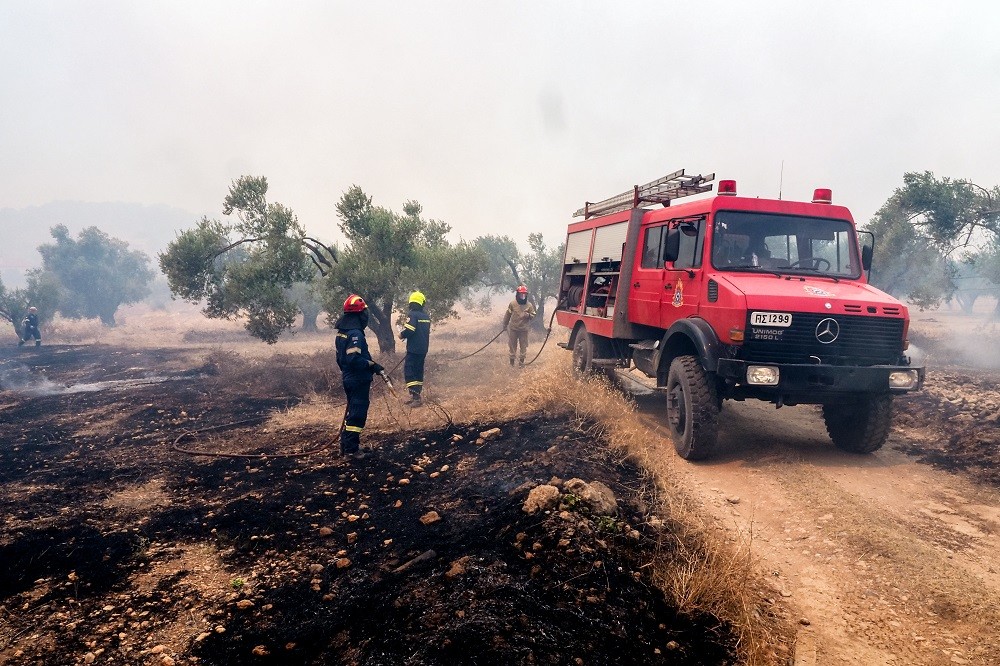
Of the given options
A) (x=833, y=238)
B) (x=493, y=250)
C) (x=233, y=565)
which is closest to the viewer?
(x=233, y=565)

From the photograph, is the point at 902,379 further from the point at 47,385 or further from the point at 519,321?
the point at 47,385

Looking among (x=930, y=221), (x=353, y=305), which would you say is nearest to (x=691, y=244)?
(x=353, y=305)

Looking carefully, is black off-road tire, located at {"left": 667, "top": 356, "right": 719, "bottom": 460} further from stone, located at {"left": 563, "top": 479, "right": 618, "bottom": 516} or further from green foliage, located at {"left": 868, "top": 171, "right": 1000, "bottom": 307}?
green foliage, located at {"left": 868, "top": 171, "right": 1000, "bottom": 307}

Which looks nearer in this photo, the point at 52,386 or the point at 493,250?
the point at 52,386

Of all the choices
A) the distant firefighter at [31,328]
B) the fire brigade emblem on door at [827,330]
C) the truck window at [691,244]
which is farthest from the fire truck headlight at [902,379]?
the distant firefighter at [31,328]

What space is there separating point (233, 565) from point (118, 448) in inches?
197

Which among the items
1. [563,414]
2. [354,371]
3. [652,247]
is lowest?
[563,414]

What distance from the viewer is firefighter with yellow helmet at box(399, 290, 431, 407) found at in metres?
10.1

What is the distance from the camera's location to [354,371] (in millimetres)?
7367

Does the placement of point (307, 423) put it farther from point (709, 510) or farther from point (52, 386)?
point (52, 386)

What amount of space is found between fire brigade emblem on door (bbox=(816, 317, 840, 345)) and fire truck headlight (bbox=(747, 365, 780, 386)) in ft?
1.95

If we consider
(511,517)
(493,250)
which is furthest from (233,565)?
(493,250)

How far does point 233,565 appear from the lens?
4301 mm

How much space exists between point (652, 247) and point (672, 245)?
0.97 metres
